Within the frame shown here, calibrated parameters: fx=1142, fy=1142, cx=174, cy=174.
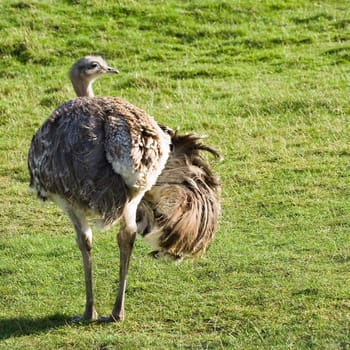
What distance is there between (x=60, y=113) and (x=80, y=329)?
151 cm

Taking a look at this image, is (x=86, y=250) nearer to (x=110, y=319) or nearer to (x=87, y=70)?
(x=110, y=319)

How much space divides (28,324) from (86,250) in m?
0.69

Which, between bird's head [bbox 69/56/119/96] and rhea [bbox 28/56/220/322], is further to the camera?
bird's head [bbox 69/56/119/96]

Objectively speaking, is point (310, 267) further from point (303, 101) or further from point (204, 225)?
→ point (303, 101)

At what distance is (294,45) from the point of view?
53.9 ft

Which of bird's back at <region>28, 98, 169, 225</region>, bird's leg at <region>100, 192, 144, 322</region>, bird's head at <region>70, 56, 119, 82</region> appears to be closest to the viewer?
bird's back at <region>28, 98, 169, 225</region>

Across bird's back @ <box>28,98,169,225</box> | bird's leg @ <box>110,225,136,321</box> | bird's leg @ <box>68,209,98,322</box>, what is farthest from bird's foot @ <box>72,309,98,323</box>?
bird's back @ <box>28,98,169,225</box>

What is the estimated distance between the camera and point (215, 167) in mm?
11820

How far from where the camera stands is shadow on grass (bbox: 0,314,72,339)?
7922 mm

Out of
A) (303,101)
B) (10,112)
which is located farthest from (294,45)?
(10,112)

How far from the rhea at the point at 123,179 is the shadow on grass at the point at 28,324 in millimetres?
155

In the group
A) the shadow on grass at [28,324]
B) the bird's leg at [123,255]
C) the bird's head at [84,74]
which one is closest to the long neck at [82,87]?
the bird's head at [84,74]

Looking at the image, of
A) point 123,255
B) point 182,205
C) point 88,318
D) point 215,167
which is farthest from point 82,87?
point 215,167

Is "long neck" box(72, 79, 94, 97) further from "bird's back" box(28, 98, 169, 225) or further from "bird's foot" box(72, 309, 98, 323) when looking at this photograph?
"bird's foot" box(72, 309, 98, 323)
